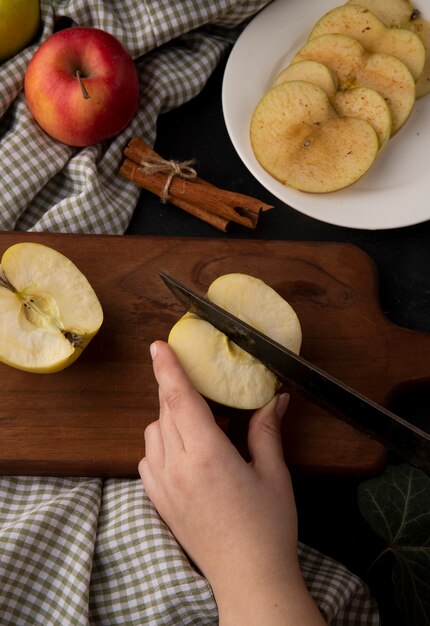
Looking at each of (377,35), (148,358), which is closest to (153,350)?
(148,358)

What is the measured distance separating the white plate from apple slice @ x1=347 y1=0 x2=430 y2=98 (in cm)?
3

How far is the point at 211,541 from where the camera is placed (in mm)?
1168

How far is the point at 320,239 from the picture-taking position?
1528 mm

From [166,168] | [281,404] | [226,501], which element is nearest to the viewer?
[226,501]

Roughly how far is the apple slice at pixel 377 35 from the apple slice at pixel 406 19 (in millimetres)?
42

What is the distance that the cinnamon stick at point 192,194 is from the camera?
58.5 inches

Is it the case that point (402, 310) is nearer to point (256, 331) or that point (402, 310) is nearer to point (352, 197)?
point (352, 197)

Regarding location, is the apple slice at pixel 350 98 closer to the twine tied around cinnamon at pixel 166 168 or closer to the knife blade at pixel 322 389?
the twine tied around cinnamon at pixel 166 168

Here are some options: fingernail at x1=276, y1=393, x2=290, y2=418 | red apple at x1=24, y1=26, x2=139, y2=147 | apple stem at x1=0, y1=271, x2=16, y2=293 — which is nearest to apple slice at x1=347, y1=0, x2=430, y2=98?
red apple at x1=24, y1=26, x2=139, y2=147

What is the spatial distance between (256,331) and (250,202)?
0.38 m

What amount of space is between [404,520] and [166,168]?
784mm

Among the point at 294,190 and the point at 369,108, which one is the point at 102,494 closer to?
the point at 294,190

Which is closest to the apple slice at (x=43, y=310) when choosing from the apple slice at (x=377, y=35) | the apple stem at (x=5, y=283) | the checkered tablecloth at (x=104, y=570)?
the apple stem at (x=5, y=283)

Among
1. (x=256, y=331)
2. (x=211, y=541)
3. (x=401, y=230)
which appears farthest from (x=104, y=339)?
(x=401, y=230)
